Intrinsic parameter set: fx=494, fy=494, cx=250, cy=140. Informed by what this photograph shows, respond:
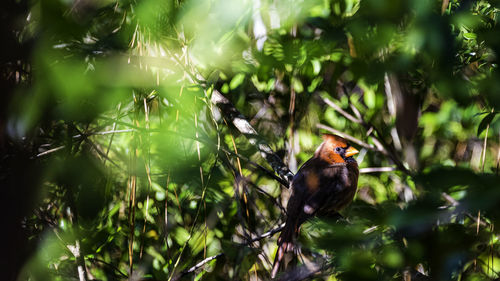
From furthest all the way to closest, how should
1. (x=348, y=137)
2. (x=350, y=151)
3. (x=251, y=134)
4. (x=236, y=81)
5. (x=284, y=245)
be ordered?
(x=348, y=137) < (x=350, y=151) < (x=236, y=81) < (x=251, y=134) < (x=284, y=245)

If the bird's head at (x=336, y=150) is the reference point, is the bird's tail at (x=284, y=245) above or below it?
below

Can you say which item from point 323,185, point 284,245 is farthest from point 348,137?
point 284,245

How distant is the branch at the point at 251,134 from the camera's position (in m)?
2.58

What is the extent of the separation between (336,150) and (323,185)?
0.27 metres

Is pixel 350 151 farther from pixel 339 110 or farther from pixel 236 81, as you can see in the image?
pixel 236 81

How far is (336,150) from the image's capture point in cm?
301

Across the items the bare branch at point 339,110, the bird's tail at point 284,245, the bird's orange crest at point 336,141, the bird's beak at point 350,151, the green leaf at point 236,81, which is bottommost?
the bird's tail at point 284,245

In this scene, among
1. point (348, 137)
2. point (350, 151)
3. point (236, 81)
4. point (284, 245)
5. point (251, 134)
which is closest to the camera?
point (284, 245)

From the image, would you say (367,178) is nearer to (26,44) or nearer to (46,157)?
(46,157)

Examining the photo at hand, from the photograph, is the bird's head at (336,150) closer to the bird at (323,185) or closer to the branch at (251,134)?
the bird at (323,185)

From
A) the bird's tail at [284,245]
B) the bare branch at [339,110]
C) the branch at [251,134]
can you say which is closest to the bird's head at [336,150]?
the bare branch at [339,110]

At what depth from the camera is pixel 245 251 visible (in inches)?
57.9

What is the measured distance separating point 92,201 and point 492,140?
2.32 m

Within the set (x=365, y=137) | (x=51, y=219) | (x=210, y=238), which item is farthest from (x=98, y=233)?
(x=365, y=137)
